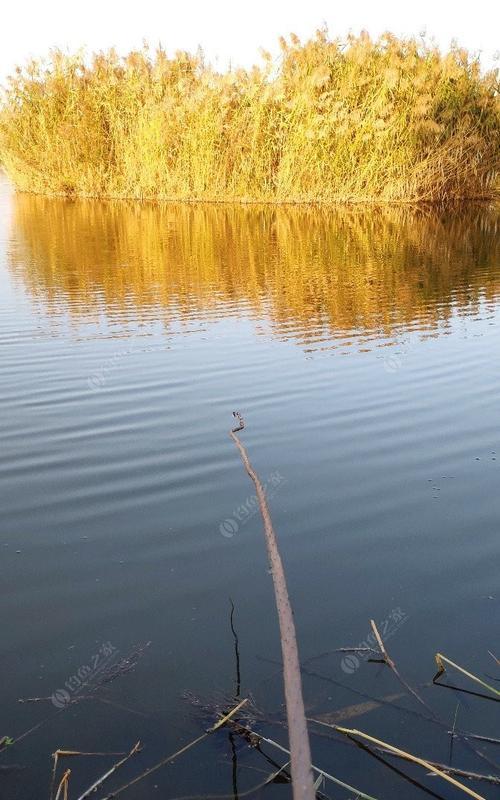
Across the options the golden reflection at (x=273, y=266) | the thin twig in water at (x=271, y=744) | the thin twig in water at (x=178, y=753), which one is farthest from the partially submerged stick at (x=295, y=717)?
the golden reflection at (x=273, y=266)

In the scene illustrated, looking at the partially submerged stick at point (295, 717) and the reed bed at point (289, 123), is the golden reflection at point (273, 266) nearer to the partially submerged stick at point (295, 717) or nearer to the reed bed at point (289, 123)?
the reed bed at point (289, 123)

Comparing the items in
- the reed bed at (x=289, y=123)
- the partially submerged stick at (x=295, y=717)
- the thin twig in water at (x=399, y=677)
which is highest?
the reed bed at (x=289, y=123)

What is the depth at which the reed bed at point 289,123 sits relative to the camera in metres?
21.5

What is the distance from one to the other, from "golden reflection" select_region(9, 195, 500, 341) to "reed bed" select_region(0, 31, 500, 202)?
6.82ft

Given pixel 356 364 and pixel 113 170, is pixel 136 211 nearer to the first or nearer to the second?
pixel 113 170

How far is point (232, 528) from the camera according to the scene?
365 centimetres

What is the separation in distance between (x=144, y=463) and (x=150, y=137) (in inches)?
867

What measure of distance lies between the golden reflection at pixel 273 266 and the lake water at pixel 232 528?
0.20 metres

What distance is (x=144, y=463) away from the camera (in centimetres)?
440

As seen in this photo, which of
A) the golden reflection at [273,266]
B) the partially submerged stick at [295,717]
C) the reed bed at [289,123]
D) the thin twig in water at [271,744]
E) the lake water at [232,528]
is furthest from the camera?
the reed bed at [289,123]

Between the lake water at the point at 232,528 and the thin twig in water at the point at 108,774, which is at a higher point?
the thin twig in water at the point at 108,774

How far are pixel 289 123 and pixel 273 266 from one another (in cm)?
1164

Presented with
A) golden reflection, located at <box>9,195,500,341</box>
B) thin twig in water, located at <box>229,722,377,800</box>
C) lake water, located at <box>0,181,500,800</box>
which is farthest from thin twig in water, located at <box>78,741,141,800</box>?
→ golden reflection, located at <box>9,195,500,341</box>

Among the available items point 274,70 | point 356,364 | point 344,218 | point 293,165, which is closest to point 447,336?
point 356,364
